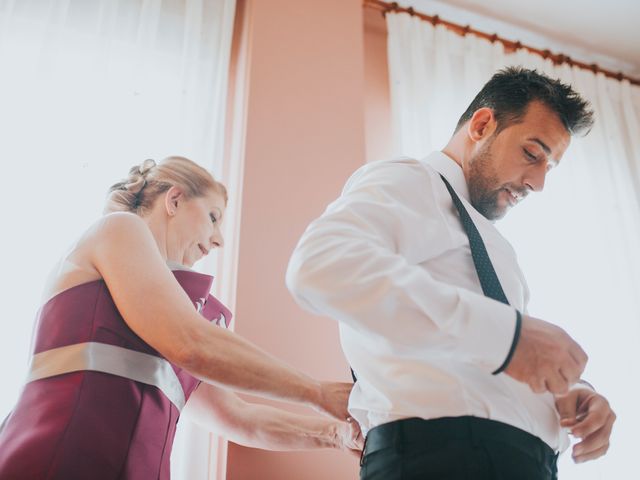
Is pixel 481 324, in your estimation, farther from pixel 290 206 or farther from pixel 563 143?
pixel 290 206

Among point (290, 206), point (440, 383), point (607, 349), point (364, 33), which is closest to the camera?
point (440, 383)

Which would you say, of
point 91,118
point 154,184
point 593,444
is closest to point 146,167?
point 154,184

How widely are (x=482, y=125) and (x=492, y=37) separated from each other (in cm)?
160

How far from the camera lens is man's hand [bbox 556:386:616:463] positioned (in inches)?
41.9

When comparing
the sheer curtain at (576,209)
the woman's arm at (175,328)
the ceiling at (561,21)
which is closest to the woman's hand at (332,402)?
the woman's arm at (175,328)

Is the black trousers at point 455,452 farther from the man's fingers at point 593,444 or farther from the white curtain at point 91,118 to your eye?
the white curtain at point 91,118

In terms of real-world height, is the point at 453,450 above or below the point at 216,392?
below

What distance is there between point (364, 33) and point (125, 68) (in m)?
1.03

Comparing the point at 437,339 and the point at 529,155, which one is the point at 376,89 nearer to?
the point at 529,155

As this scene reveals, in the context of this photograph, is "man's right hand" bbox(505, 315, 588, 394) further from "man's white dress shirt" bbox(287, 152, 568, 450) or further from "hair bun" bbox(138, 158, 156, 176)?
"hair bun" bbox(138, 158, 156, 176)

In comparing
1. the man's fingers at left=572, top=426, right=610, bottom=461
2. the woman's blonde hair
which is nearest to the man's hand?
the man's fingers at left=572, top=426, right=610, bottom=461

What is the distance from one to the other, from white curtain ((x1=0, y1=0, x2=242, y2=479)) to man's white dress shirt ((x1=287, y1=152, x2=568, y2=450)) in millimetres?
888

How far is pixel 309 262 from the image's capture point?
0.88 m

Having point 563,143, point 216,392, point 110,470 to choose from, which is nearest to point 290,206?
point 216,392
